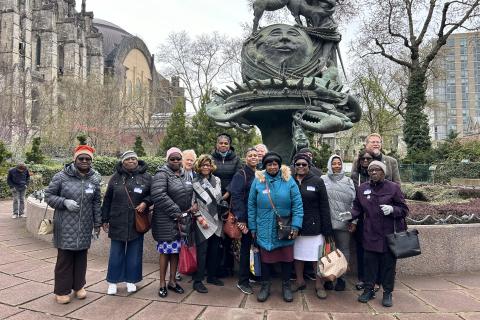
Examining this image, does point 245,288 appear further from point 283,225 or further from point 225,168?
point 225,168

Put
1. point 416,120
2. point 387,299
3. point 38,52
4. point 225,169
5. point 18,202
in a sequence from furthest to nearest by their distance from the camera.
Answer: point 38,52, point 416,120, point 18,202, point 225,169, point 387,299

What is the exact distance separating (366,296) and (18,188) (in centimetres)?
1003

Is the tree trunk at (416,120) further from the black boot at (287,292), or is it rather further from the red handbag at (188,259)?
the red handbag at (188,259)

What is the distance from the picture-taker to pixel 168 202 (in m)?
4.45

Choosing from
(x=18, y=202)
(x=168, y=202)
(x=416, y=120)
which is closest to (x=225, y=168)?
(x=168, y=202)

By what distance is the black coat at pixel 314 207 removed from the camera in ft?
14.6

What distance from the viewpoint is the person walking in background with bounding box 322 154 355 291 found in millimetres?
4741

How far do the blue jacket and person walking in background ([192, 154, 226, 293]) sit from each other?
567 mm

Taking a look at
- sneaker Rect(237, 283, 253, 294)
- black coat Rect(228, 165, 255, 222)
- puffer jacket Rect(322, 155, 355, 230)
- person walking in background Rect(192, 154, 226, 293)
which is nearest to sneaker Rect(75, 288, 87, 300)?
person walking in background Rect(192, 154, 226, 293)

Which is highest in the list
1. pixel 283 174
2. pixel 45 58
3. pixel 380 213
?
pixel 45 58

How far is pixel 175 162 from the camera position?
15.2ft

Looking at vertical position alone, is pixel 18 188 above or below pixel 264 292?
above

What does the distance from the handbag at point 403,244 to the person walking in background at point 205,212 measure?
1.97 meters

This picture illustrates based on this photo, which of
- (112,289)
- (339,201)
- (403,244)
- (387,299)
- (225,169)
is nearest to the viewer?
(403,244)
